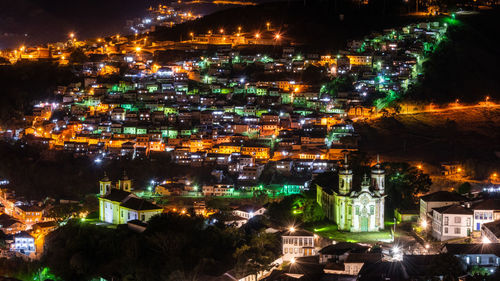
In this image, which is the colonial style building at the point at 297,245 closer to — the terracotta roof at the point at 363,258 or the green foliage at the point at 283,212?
the green foliage at the point at 283,212

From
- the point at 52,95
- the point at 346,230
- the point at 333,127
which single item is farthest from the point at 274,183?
the point at 52,95

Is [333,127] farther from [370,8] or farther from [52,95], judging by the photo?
[370,8]

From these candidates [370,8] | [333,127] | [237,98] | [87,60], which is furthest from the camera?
[370,8]

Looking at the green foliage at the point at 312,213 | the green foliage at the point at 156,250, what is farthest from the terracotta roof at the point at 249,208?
the green foliage at the point at 156,250

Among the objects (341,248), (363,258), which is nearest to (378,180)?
(341,248)

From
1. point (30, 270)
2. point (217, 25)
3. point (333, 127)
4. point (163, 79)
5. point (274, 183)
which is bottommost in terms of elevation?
point (30, 270)

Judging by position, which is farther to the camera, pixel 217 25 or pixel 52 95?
pixel 217 25

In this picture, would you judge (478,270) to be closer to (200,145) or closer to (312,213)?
(312,213)

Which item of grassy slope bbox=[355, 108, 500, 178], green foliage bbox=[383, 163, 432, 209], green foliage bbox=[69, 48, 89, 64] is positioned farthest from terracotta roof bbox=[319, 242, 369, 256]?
green foliage bbox=[69, 48, 89, 64]
